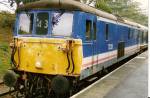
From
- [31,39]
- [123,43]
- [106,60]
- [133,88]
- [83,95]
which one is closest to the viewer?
[83,95]

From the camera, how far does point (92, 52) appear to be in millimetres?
12625

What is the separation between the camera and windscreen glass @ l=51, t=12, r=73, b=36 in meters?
11.2

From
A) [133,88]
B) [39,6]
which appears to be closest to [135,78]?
[133,88]

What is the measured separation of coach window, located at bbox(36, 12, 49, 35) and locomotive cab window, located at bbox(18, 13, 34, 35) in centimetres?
28

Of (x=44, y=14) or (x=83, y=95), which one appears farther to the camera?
(x=44, y=14)

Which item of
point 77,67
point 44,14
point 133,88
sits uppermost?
point 44,14

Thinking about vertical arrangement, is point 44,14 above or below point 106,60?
above

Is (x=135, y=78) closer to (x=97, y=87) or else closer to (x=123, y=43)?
(x=97, y=87)

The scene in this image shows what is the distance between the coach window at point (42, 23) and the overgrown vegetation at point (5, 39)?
5458 mm

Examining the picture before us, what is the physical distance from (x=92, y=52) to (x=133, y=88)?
1.93 m

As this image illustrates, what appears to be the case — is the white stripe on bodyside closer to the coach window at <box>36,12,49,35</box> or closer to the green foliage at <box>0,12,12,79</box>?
the coach window at <box>36,12,49,35</box>

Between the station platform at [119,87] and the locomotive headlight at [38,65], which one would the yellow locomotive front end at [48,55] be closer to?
the locomotive headlight at [38,65]

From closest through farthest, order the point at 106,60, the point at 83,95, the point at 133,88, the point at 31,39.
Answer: the point at 83,95 → the point at 31,39 → the point at 133,88 → the point at 106,60

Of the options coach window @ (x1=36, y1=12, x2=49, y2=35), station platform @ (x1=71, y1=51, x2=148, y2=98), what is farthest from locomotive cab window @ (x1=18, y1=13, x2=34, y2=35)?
station platform @ (x1=71, y1=51, x2=148, y2=98)
